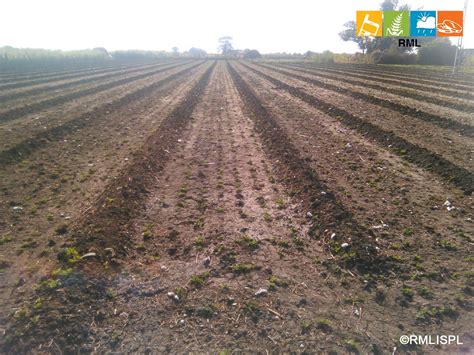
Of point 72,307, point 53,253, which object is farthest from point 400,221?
point 53,253

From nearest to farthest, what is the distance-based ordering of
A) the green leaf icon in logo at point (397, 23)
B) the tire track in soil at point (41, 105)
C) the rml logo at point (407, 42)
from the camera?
the tire track in soil at point (41, 105) < the green leaf icon in logo at point (397, 23) < the rml logo at point (407, 42)

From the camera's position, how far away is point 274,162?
7.48 m

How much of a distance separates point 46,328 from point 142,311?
0.89 meters

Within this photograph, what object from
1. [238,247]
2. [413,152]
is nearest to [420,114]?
[413,152]

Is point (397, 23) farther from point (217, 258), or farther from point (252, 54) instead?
point (217, 258)

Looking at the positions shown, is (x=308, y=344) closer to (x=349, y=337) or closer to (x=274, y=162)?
(x=349, y=337)

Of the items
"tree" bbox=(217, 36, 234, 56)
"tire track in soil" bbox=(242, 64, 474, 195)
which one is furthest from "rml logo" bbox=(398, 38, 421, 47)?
"tree" bbox=(217, 36, 234, 56)

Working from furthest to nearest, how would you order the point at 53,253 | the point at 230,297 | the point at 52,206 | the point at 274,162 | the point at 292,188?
the point at 274,162, the point at 292,188, the point at 52,206, the point at 53,253, the point at 230,297

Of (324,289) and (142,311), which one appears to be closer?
(142,311)

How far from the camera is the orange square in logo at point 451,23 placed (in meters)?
28.9

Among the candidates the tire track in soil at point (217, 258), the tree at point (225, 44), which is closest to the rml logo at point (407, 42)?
the tire track in soil at point (217, 258)

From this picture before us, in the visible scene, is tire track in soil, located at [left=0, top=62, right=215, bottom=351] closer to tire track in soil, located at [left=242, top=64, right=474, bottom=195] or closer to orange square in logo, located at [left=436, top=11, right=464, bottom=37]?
tire track in soil, located at [left=242, top=64, right=474, bottom=195]

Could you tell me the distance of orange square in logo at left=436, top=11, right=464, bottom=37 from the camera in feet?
94.7

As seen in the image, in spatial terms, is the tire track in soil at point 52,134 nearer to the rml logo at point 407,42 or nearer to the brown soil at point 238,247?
the brown soil at point 238,247
